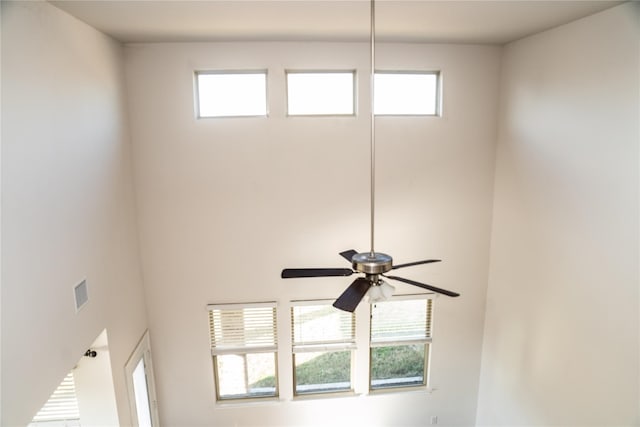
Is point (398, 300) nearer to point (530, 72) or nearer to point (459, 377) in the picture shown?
point (459, 377)

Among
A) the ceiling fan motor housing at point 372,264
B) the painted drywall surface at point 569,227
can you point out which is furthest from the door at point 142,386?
the painted drywall surface at point 569,227

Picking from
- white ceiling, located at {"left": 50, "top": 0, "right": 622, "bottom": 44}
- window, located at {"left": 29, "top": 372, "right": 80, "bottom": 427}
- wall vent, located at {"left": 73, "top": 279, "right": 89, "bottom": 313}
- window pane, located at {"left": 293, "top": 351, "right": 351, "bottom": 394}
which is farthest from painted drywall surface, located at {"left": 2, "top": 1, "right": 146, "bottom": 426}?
window pane, located at {"left": 293, "top": 351, "right": 351, "bottom": 394}

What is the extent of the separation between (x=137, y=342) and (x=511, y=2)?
4765 mm

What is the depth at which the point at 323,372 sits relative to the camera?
525 centimetres

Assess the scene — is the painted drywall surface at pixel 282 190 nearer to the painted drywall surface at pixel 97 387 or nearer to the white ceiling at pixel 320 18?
the white ceiling at pixel 320 18

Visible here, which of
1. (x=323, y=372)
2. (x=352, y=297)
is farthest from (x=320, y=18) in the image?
(x=323, y=372)

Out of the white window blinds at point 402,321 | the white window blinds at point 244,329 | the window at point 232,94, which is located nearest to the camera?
the window at point 232,94

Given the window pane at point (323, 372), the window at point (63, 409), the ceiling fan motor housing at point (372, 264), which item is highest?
the ceiling fan motor housing at point (372, 264)

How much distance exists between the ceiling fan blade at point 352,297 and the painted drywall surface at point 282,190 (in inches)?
90.6

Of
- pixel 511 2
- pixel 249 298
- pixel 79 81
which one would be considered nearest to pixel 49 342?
pixel 79 81

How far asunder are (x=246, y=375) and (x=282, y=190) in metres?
2.53

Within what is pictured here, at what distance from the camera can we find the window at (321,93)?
4.41m

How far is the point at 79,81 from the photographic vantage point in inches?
125

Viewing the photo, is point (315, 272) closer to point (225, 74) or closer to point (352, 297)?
point (352, 297)
